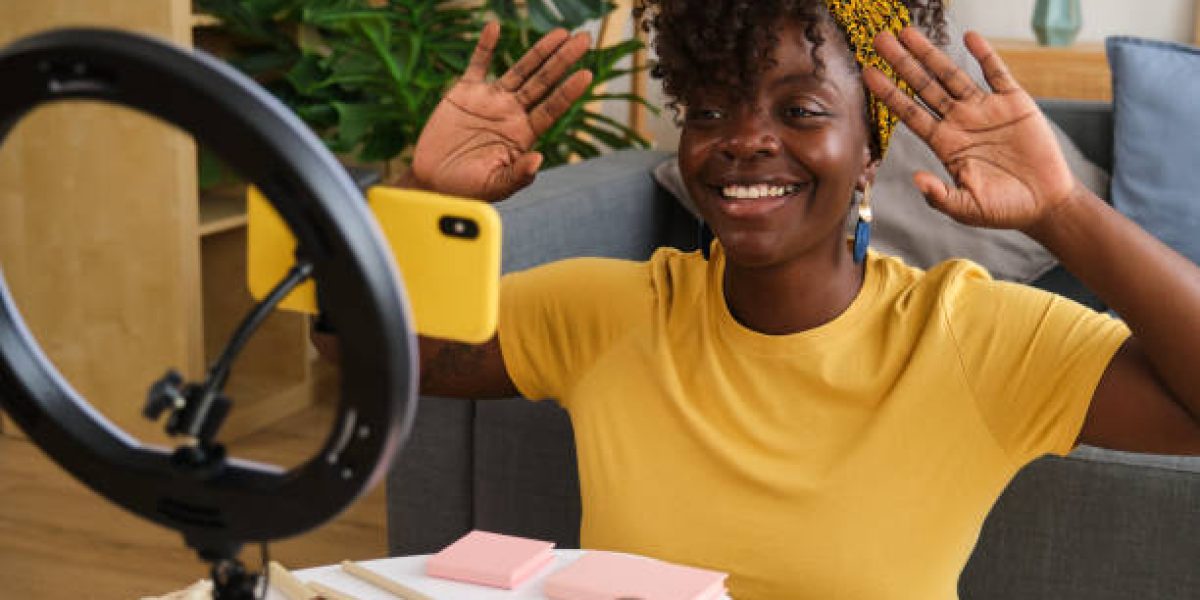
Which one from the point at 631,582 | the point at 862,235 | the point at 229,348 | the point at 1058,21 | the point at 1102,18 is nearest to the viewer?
the point at 229,348

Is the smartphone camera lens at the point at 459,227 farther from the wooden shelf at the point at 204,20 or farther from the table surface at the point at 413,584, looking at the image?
the wooden shelf at the point at 204,20

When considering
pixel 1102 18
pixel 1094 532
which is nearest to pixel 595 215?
pixel 1094 532

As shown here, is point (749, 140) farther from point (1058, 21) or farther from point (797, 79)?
point (1058, 21)

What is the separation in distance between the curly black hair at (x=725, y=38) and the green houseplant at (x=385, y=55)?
1465 mm

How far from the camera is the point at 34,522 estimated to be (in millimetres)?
2588

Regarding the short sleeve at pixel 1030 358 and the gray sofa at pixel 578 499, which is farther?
the gray sofa at pixel 578 499

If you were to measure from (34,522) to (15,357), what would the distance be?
85.1 inches

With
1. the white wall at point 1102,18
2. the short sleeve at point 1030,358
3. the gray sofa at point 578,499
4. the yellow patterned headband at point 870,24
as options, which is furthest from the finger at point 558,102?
the white wall at point 1102,18

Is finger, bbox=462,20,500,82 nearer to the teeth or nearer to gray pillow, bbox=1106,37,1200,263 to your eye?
the teeth

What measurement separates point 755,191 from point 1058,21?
2065 millimetres

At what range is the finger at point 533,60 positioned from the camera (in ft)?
3.87

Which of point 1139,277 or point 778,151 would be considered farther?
point 778,151

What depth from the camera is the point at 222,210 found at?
3109 mm

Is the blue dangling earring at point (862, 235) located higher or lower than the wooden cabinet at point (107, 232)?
higher
